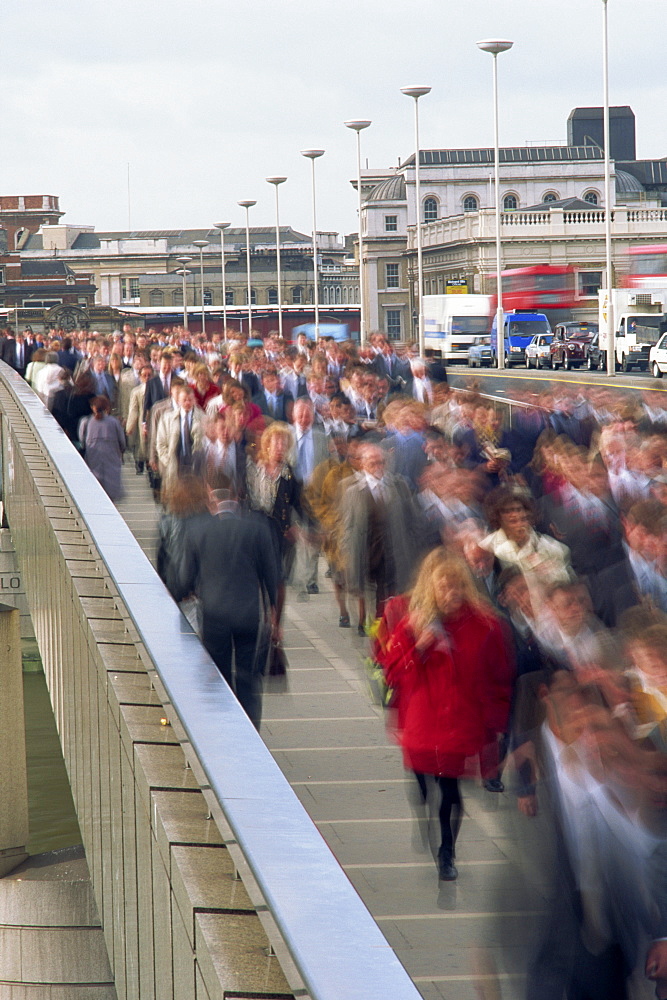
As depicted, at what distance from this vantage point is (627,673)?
518 centimetres

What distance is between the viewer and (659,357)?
41688 mm

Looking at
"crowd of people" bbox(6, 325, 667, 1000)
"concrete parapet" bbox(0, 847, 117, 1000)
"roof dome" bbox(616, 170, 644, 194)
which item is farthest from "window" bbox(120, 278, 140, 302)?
"concrete parapet" bbox(0, 847, 117, 1000)

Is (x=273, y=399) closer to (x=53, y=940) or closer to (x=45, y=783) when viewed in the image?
(x=53, y=940)

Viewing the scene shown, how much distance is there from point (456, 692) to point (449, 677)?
0.07 m

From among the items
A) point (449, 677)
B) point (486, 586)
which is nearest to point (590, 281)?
point (486, 586)

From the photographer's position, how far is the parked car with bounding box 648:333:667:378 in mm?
41500

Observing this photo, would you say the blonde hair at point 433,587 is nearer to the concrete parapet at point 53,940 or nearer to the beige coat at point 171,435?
the concrete parapet at point 53,940

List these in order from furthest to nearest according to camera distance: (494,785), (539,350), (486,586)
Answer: (539,350) < (486,586) < (494,785)

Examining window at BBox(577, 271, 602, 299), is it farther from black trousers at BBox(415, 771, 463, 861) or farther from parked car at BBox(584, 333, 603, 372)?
black trousers at BBox(415, 771, 463, 861)

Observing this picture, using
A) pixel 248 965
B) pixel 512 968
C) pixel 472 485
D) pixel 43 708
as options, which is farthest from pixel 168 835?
pixel 43 708

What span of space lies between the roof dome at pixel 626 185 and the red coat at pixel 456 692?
362 feet

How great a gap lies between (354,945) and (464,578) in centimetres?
352

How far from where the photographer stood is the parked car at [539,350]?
184ft

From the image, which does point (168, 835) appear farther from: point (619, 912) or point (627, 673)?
point (627, 673)
